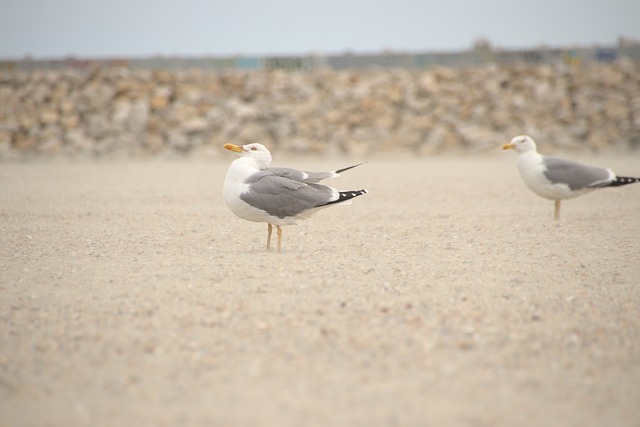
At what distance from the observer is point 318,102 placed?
19.9 meters

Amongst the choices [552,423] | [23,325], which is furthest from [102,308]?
[552,423]

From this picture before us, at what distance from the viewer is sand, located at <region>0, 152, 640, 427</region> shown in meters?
3.45

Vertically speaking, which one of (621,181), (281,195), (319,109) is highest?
(319,109)

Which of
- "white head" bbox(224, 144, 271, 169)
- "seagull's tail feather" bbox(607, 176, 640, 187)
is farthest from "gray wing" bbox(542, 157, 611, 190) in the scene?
"white head" bbox(224, 144, 271, 169)

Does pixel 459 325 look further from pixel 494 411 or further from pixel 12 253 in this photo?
pixel 12 253

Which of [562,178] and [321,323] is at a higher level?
[562,178]

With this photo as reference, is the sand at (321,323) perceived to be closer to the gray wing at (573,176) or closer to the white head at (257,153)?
the gray wing at (573,176)

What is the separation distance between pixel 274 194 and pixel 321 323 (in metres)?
2.35

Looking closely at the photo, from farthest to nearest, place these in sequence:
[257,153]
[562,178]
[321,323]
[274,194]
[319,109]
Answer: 1. [319,109]
2. [562,178]
3. [257,153]
4. [274,194]
5. [321,323]

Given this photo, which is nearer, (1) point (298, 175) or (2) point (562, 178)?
(1) point (298, 175)

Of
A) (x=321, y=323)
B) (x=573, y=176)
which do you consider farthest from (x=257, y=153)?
(x=573, y=176)

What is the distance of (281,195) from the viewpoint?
6672 mm

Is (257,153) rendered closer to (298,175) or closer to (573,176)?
(298,175)

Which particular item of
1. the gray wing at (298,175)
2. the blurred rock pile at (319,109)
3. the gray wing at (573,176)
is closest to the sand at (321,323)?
the gray wing at (573,176)
